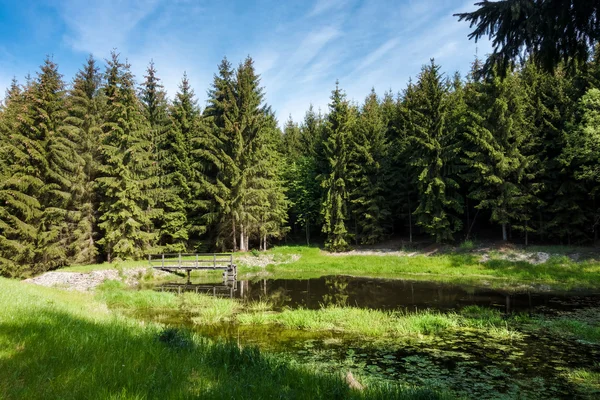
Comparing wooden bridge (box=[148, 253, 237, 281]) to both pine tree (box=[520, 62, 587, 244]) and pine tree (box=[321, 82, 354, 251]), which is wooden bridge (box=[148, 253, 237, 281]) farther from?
pine tree (box=[520, 62, 587, 244])

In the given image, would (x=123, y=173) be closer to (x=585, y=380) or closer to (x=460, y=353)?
(x=460, y=353)

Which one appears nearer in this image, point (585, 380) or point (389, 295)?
point (585, 380)

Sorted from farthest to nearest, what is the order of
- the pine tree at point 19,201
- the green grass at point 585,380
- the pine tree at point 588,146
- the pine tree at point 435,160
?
the pine tree at point 435,160
the pine tree at point 19,201
the pine tree at point 588,146
the green grass at point 585,380

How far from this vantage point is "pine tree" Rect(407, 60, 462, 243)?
32.6m

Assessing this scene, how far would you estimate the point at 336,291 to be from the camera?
21547mm

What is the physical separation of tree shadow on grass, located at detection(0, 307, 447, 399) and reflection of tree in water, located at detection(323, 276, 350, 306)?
10.6 meters

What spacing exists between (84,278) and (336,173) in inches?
1043

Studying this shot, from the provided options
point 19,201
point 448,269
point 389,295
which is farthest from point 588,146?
point 19,201

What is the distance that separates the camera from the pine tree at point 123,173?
29.5m

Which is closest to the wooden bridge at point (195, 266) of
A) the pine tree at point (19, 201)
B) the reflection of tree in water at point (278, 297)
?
the reflection of tree in water at point (278, 297)

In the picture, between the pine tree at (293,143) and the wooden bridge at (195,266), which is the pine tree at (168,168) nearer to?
the wooden bridge at (195,266)

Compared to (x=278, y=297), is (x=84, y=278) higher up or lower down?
higher up

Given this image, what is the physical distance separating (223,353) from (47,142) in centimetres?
2881

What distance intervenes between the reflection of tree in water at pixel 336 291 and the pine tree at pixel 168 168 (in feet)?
57.8
